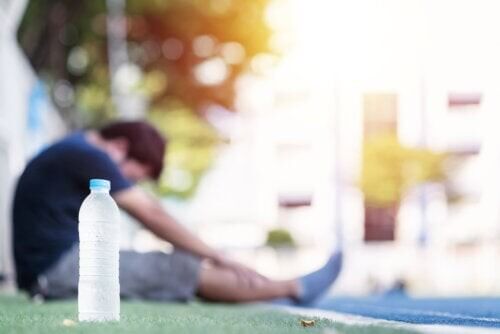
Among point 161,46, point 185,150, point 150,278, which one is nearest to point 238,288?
point 150,278

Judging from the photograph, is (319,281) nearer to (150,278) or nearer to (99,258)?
(150,278)

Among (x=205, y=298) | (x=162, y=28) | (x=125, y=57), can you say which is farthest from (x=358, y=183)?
(x=205, y=298)

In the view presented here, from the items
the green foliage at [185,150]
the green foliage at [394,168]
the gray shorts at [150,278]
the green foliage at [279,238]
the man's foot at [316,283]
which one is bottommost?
the green foliage at [279,238]

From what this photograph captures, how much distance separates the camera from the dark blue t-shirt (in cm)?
588

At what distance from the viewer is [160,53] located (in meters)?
22.1

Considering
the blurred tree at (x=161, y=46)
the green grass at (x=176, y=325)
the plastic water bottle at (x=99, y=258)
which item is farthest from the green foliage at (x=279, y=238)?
the plastic water bottle at (x=99, y=258)

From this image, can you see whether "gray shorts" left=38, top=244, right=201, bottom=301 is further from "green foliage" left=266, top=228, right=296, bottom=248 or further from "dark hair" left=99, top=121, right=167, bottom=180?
"green foliage" left=266, top=228, right=296, bottom=248

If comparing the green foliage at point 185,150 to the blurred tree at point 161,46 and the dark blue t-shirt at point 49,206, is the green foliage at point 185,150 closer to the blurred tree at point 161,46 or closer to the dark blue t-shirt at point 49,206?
the blurred tree at point 161,46

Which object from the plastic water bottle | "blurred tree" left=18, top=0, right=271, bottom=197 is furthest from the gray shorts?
"blurred tree" left=18, top=0, right=271, bottom=197

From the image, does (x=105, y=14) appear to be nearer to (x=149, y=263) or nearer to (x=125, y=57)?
(x=125, y=57)

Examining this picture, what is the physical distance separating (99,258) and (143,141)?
222cm

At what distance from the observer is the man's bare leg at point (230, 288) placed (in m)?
6.13

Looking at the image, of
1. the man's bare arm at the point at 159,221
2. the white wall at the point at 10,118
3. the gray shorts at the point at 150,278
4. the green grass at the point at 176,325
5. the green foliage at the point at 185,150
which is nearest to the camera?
the green grass at the point at 176,325

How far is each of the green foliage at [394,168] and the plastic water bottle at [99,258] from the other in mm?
27312
